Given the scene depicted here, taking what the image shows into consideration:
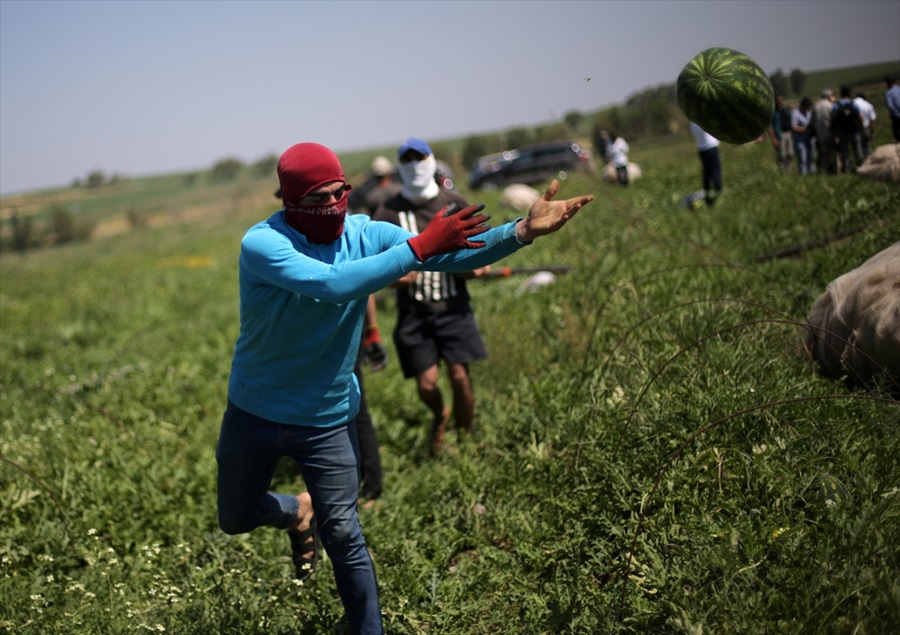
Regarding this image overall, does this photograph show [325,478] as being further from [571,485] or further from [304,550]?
[571,485]

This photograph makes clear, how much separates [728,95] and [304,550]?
9.70 ft

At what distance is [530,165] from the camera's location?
25.8m

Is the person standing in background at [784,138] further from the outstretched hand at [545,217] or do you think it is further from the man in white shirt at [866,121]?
the outstretched hand at [545,217]

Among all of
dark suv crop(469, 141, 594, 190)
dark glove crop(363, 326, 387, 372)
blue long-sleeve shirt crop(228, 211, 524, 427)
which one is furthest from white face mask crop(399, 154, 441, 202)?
dark suv crop(469, 141, 594, 190)

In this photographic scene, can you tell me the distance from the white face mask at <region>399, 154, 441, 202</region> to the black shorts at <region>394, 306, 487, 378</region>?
0.77m

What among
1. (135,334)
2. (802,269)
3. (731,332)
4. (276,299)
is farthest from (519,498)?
(135,334)

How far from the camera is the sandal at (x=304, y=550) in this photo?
363cm

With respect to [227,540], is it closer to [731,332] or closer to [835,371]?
[731,332]

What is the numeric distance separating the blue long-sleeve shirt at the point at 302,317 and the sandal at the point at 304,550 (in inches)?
32.3

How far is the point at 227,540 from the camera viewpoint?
4.23m

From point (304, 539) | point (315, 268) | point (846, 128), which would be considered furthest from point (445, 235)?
point (846, 128)

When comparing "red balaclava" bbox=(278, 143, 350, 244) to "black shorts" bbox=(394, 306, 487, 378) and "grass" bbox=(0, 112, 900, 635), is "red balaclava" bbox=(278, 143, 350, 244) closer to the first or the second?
"grass" bbox=(0, 112, 900, 635)

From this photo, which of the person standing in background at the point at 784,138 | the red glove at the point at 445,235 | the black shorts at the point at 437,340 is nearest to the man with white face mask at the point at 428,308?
the black shorts at the point at 437,340

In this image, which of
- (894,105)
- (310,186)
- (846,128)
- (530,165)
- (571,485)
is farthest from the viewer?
(530,165)
